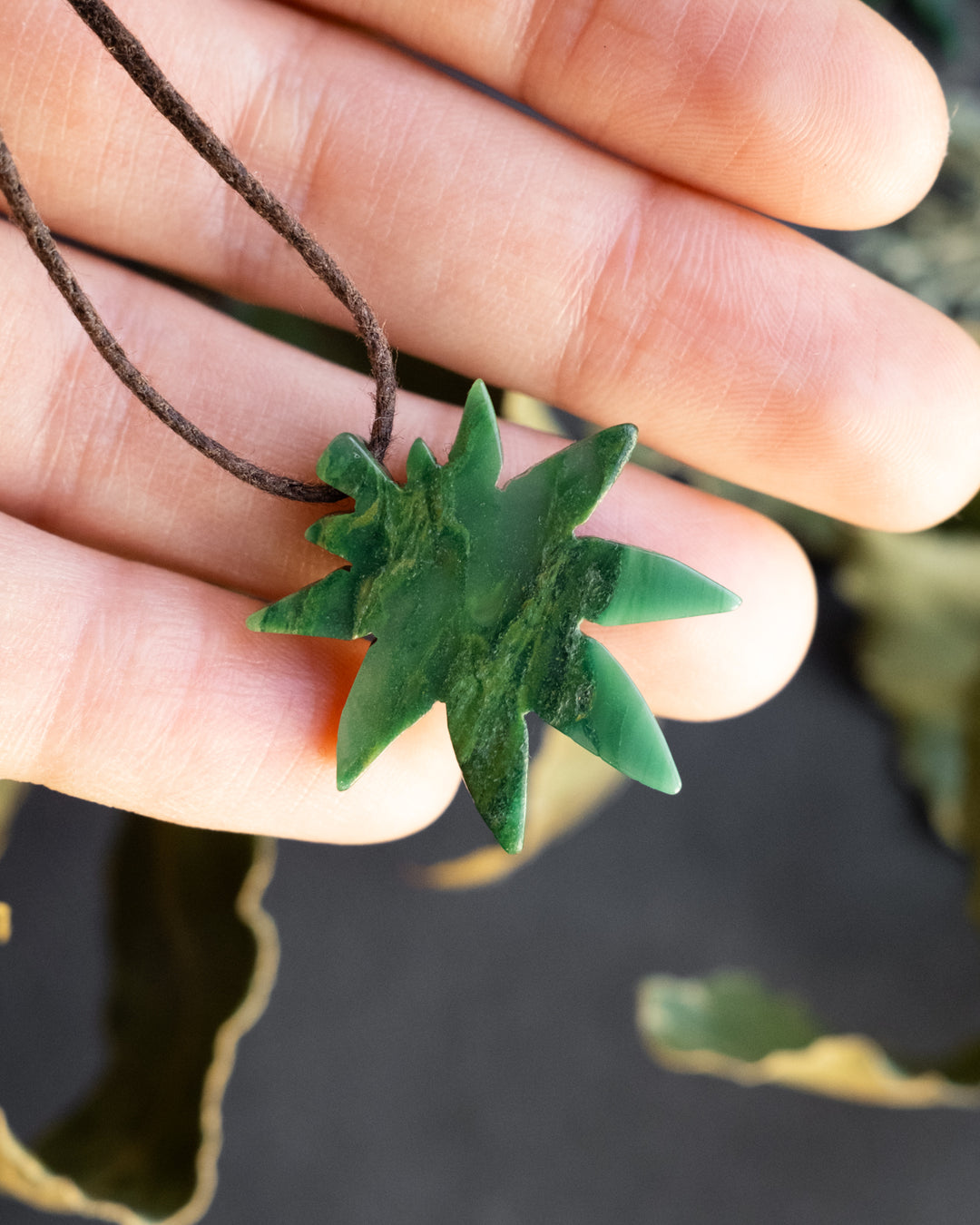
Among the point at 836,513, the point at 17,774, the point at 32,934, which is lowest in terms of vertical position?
the point at 32,934

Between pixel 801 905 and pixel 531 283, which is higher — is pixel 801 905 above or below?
below

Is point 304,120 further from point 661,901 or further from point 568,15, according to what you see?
point 661,901

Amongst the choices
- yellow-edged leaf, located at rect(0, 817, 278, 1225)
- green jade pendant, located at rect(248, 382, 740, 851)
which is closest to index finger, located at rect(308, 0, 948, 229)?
green jade pendant, located at rect(248, 382, 740, 851)

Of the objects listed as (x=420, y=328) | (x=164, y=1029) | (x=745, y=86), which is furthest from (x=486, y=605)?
(x=164, y=1029)

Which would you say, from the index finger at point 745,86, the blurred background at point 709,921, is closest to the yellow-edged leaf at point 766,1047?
the blurred background at point 709,921

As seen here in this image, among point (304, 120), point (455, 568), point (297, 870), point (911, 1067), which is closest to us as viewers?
point (455, 568)

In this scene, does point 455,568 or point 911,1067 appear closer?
point 455,568

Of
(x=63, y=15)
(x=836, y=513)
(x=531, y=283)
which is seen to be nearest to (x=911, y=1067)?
(x=836, y=513)
